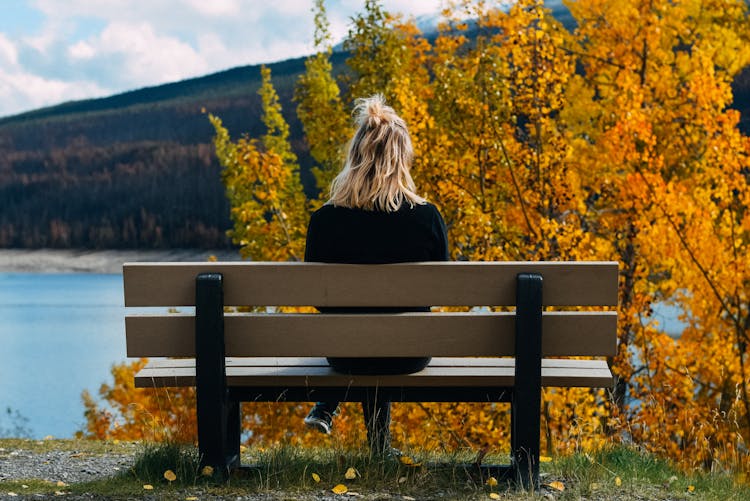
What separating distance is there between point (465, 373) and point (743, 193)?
13.6 m

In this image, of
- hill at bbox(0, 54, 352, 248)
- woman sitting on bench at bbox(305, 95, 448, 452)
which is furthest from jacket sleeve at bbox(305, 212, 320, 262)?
hill at bbox(0, 54, 352, 248)

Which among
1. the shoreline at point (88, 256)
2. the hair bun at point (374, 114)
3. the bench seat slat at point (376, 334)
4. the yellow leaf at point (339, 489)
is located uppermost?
the hair bun at point (374, 114)

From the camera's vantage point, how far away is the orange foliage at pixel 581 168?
43.2 feet

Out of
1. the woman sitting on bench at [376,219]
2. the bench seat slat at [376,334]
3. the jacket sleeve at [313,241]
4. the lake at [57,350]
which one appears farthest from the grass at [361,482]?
the lake at [57,350]

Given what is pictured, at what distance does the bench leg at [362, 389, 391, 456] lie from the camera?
4.18 m

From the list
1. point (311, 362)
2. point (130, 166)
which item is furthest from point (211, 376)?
point (130, 166)

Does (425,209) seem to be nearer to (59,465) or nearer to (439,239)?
(439,239)

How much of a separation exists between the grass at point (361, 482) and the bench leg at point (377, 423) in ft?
0.27

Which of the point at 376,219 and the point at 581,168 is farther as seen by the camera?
the point at 581,168

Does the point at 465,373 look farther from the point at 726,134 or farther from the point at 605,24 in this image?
the point at 605,24

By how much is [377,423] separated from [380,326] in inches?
29.0

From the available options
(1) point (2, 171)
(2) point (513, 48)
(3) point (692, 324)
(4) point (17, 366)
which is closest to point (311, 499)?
(2) point (513, 48)

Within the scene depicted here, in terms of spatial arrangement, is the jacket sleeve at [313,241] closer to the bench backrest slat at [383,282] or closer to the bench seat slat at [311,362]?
the bench backrest slat at [383,282]

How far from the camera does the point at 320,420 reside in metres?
4.23
